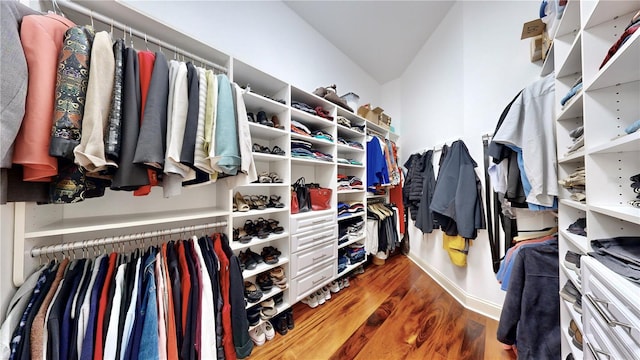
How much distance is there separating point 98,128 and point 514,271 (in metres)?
1.93

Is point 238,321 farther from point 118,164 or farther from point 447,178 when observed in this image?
point 447,178

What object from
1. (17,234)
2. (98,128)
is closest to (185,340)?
(17,234)

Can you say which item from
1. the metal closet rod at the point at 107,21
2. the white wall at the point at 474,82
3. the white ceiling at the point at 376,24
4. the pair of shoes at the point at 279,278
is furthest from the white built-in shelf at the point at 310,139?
the white ceiling at the point at 376,24

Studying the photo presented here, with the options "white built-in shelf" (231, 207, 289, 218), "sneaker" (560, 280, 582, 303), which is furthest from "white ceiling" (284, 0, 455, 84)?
"sneaker" (560, 280, 582, 303)

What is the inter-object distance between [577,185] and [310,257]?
156 centimetres

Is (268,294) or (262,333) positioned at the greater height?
(268,294)

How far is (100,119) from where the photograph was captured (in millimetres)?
623

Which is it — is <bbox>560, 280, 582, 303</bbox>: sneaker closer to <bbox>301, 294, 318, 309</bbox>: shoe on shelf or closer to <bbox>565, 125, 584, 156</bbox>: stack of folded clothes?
<bbox>565, 125, 584, 156</bbox>: stack of folded clothes

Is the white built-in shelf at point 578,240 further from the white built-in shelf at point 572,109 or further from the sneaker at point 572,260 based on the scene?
the white built-in shelf at point 572,109

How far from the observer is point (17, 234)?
25.7 inches

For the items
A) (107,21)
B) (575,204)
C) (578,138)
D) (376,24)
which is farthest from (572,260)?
(376,24)

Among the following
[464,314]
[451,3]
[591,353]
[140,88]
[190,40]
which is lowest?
[464,314]

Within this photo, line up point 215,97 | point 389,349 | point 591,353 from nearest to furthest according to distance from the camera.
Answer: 1. point 591,353
2. point 215,97
3. point 389,349

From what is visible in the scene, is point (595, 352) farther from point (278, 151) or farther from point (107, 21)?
point (107, 21)
